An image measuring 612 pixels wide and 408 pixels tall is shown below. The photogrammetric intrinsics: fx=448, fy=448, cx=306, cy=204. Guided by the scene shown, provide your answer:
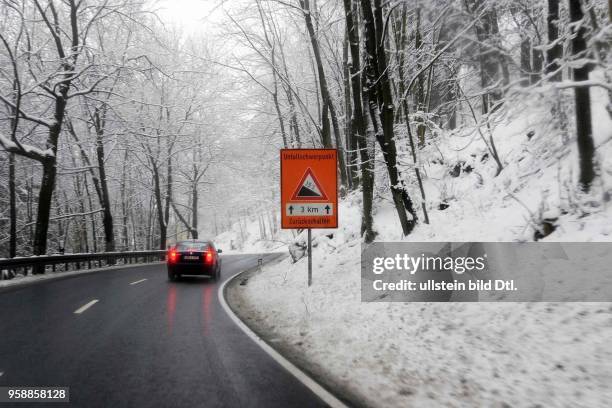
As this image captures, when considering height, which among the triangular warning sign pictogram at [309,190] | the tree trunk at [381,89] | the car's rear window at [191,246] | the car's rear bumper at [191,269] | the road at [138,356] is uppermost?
the tree trunk at [381,89]

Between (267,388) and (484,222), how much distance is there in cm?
592

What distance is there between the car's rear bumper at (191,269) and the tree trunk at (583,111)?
1293 cm

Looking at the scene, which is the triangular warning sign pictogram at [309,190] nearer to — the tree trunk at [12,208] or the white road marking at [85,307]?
the white road marking at [85,307]

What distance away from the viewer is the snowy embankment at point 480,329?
14.6 ft

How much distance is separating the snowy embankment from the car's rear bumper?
5634mm

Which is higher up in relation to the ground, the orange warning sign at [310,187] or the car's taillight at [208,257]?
the orange warning sign at [310,187]

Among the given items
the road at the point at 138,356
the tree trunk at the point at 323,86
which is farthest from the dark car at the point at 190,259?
the tree trunk at the point at 323,86

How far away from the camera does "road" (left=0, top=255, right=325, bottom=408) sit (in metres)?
4.63

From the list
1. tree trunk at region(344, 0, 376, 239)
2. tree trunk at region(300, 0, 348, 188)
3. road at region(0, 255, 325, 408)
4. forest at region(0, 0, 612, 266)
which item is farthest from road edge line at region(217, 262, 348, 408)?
tree trunk at region(300, 0, 348, 188)

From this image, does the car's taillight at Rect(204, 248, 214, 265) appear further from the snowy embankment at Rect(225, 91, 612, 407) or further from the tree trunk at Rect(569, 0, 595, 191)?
the tree trunk at Rect(569, 0, 595, 191)

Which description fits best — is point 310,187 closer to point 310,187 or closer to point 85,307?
point 310,187

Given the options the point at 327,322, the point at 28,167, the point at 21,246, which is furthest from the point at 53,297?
the point at 21,246

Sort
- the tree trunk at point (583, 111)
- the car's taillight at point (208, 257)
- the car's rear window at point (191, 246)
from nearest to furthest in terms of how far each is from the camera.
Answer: the tree trunk at point (583, 111) < the car's rear window at point (191, 246) < the car's taillight at point (208, 257)

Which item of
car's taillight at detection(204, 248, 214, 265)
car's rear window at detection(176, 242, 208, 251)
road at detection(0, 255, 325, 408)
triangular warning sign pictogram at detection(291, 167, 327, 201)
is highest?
triangular warning sign pictogram at detection(291, 167, 327, 201)
